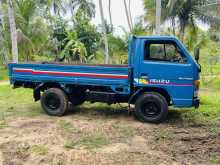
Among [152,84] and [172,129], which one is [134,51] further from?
[172,129]

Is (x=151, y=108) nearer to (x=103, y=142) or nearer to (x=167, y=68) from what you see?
(x=167, y=68)

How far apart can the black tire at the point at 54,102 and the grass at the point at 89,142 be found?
7.63 feet

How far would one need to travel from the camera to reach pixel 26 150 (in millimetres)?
6359

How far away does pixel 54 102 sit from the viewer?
952cm

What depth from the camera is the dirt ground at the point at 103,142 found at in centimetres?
586

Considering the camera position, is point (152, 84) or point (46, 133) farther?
point (152, 84)

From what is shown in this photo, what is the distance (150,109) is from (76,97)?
2425mm

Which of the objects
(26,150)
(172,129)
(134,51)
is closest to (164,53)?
(134,51)

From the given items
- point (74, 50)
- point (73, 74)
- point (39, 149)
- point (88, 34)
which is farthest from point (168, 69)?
point (88, 34)

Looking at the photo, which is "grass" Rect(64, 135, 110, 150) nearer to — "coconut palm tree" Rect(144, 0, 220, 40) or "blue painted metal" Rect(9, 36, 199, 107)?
"blue painted metal" Rect(9, 36, 199, 107)

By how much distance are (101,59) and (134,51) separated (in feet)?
57.3

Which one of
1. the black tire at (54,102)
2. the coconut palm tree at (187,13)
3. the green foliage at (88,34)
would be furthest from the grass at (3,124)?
the coconut palm tree at (187,13)

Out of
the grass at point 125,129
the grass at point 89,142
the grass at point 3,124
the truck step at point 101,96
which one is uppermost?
the truck step at point 101,96

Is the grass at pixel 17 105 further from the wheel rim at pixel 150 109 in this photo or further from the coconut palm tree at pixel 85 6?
the coconut palm tree at pixel 85 6
